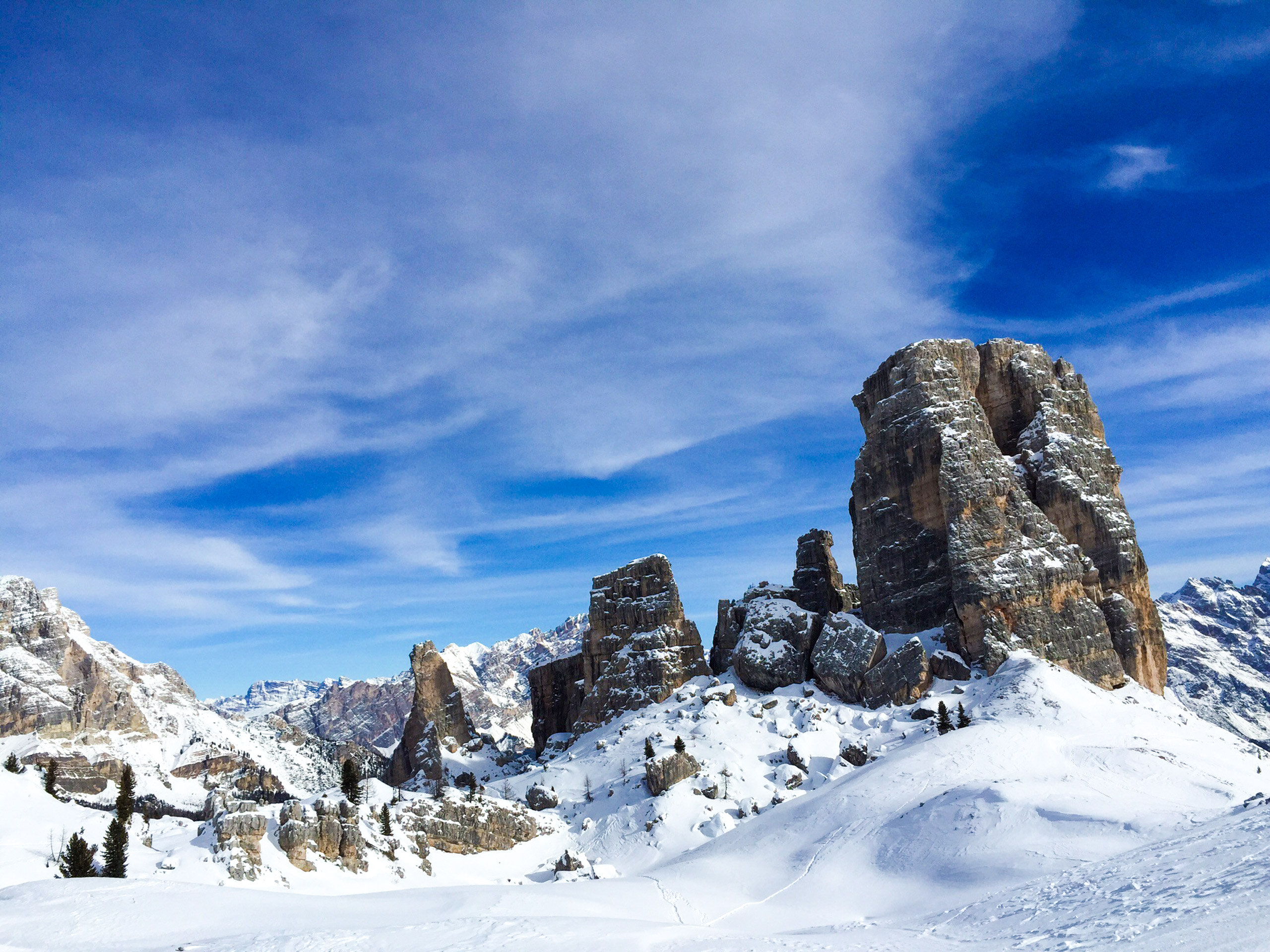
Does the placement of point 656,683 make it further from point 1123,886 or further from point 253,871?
point 1123,886

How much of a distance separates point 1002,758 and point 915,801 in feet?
37.1

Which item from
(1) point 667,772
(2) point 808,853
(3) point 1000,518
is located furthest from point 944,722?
(3) point 1000,518

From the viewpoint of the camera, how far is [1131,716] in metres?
73.8

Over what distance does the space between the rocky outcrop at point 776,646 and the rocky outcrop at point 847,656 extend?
295 centimetres

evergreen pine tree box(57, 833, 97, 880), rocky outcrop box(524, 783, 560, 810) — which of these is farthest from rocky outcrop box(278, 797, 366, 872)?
rocky outcrop box(524, 783, 560, 810)

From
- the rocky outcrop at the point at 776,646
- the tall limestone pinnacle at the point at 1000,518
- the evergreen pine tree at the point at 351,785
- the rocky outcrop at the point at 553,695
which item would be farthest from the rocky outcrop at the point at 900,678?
the evergreen pine tree at the point at 351,785

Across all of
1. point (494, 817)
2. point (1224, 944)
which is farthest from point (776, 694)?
point (1224, 944)

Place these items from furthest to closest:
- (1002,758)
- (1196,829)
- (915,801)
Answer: (1002,758) → (915,801) → (1196,829)

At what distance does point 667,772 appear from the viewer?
8006 cm

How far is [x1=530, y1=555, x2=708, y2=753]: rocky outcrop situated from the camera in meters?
103

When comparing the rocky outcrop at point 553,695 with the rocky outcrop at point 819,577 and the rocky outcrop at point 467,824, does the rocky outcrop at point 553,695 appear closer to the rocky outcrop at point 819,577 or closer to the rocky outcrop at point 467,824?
the rocky outcrop at point 819,577

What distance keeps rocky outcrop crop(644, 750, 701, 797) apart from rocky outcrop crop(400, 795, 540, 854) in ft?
40.0

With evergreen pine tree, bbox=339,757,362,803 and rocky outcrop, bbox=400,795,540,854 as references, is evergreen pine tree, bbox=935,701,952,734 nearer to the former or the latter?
rocky outcrop, bbox=400,795,540,854

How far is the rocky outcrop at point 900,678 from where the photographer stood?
86125 mm
